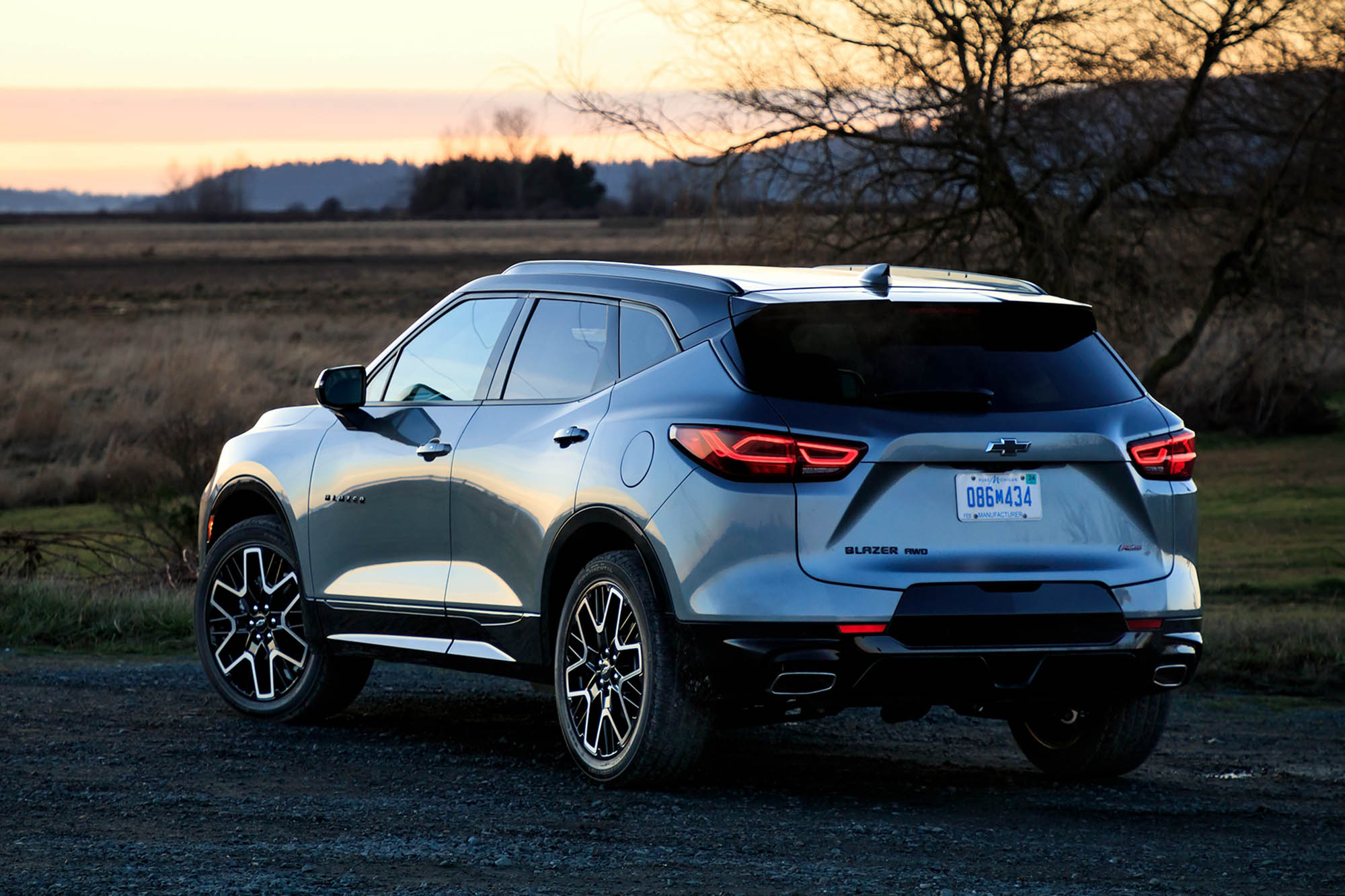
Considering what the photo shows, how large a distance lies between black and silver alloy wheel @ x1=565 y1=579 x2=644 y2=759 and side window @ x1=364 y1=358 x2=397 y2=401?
1.74m

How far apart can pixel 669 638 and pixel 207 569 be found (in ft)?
10.2

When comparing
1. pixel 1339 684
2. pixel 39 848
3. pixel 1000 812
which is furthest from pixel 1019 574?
pixel 1339 684

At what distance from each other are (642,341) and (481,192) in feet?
500

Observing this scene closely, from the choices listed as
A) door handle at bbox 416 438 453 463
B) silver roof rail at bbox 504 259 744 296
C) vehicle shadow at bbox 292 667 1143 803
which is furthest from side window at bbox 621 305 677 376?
vehicle shadow at bbox 292 667 1143 803

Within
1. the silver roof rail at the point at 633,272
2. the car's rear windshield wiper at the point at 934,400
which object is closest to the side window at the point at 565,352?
the silver roof rail at the point at 633,272

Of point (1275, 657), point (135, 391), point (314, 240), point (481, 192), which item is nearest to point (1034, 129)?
point (1275, 657)

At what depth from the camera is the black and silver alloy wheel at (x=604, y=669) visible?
20.1 feet

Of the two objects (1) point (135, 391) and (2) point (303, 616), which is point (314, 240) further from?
(2) point (303, 616)

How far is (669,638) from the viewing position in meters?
5.87

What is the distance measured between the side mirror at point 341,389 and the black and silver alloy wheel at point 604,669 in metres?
1.63

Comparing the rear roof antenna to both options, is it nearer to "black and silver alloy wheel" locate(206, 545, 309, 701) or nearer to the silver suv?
the silver suv

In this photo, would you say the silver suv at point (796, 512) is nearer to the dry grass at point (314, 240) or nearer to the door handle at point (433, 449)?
the door handle at point (433, 449)

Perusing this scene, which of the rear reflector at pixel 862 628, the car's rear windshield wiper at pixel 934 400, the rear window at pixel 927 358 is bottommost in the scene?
the rear reflector at pixel 862 628

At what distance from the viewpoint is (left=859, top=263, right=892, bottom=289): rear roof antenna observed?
20.3ft
